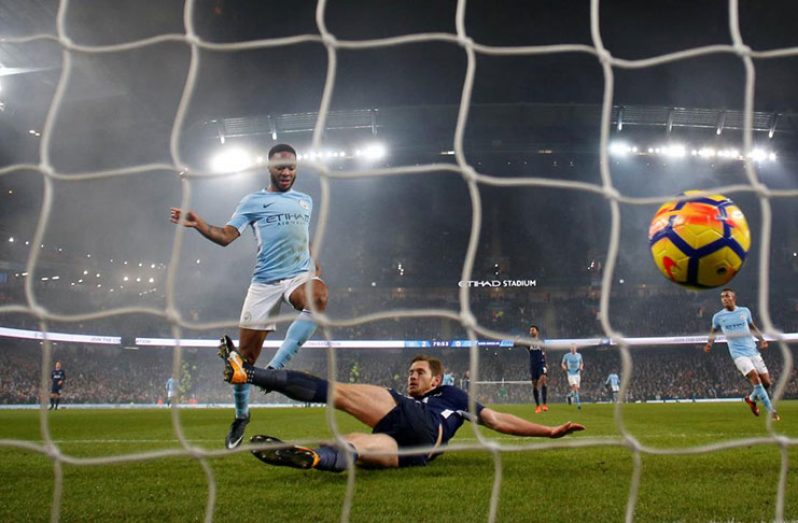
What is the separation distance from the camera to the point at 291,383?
332 centimetres

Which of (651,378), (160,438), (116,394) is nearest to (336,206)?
(116,394)

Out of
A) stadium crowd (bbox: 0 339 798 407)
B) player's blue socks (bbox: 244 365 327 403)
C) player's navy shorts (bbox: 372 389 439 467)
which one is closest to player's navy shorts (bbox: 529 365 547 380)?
player's navy shorts (bbox: 372 389 439 467)

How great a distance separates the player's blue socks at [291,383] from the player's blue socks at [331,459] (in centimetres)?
33

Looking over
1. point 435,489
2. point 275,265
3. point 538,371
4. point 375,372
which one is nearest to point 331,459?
point 435,489

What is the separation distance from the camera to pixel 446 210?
2861 centimetres

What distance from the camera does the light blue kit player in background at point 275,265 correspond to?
4113mm

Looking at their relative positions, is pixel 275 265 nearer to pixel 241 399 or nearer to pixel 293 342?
pixel 293 342

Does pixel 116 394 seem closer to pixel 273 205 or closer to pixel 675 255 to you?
pixel 273 205

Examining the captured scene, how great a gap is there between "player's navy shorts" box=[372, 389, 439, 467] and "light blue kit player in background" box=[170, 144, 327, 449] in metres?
0.96

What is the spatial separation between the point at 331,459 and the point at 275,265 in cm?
164

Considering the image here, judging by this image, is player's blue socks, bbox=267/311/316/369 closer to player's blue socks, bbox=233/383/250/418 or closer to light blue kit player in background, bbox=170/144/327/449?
light blue kit player in background, bbox=170/144/327/449

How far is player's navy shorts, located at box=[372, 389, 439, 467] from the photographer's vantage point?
132 inches

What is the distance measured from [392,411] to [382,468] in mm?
349

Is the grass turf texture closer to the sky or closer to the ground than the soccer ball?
closer to the ground
